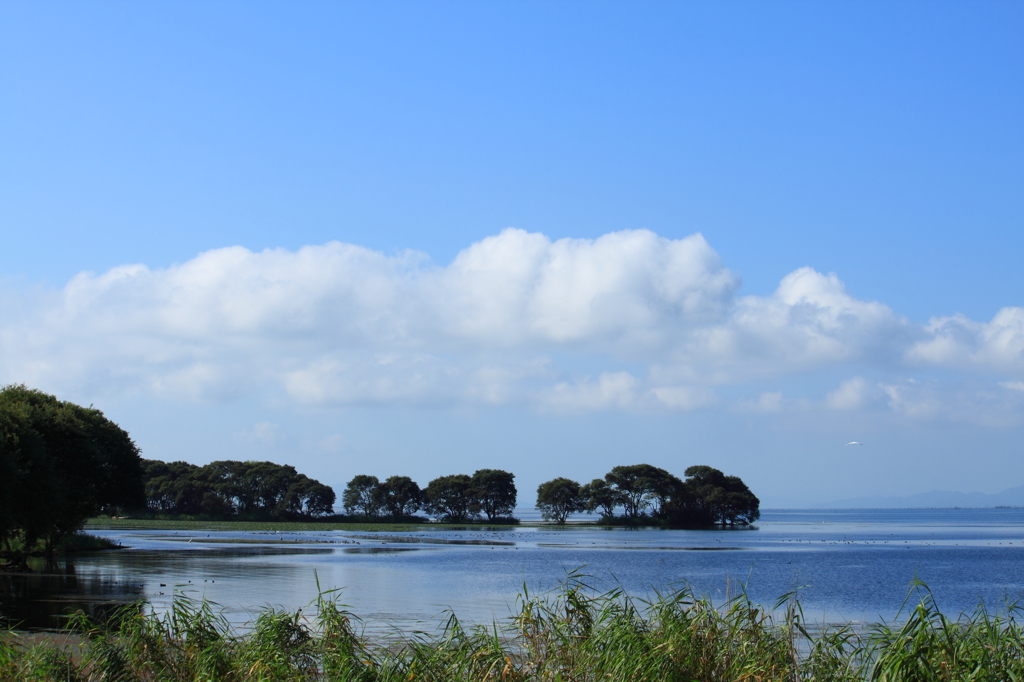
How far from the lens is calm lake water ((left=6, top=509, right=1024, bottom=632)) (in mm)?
32219

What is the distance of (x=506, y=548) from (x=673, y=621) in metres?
70.3

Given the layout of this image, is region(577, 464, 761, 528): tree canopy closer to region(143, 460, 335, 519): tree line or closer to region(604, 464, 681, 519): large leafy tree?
region(604, 464, 681, 519): large leafy tree

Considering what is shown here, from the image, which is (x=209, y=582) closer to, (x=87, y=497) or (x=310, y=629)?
(x=87, y=497)

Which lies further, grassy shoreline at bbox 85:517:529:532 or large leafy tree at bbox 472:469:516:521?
large leafy tree at bbox 472:469:516:521

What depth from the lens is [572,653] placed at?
13109 millimetres

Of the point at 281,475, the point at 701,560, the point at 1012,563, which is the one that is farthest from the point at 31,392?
the point at 281,475

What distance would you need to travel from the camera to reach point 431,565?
59094 millimetres

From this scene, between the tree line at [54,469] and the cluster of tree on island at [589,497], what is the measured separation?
311ft

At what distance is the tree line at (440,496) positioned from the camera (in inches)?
6073

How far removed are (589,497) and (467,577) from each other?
108 metres

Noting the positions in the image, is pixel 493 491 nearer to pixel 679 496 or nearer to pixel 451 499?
pixel 451 499

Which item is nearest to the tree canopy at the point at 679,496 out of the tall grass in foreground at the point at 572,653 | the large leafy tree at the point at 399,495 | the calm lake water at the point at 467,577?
the large leafy tree at the point at 399,495

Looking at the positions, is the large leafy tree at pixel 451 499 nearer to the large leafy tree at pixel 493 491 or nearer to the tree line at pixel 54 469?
the large leafy tree at pixel 493 491

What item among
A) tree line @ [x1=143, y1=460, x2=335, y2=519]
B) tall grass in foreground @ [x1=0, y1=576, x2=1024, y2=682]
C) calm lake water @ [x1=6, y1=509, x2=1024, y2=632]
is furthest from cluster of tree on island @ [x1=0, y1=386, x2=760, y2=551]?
tall grass in foreground @ [x1=0, y1=576, x2=1024, y2=682]
